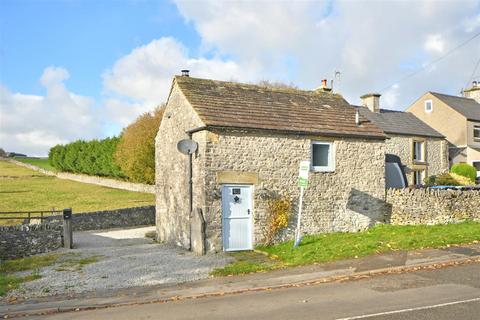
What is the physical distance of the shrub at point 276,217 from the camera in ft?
51.6

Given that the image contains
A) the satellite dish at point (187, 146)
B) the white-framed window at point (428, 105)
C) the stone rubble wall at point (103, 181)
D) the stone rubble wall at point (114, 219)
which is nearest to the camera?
the satellite dish at point (187, 146)

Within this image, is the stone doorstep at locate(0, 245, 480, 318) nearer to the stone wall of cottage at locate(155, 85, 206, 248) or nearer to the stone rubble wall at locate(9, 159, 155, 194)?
the stone wall of cottage at locate(155, 85, 206, 248)

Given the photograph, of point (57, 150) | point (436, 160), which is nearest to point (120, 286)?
point (436, 160)

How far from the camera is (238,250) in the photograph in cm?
1527

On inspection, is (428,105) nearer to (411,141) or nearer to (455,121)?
(455,121)

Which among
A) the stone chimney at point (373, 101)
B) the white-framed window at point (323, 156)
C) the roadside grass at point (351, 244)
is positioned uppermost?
the stone chimney at point (373, 101)

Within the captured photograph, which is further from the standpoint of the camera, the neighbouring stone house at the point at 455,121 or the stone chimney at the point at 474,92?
the stone chimney at the point at 474,92

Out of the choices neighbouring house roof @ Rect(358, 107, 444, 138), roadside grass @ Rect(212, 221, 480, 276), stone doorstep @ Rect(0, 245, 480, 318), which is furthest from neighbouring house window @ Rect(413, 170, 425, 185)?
stone doorstep @ Rect(0, 245, 480, 318)

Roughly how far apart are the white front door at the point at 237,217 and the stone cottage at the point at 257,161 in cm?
3

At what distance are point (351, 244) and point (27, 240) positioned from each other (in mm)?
11707

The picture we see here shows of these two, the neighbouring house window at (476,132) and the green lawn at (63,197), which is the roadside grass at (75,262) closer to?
the green lawn at (63,197)

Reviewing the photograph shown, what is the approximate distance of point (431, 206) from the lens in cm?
1792

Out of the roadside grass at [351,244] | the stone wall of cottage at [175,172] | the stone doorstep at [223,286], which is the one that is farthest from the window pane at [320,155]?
the stone doorstep at [223,286]

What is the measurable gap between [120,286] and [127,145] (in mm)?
30246
